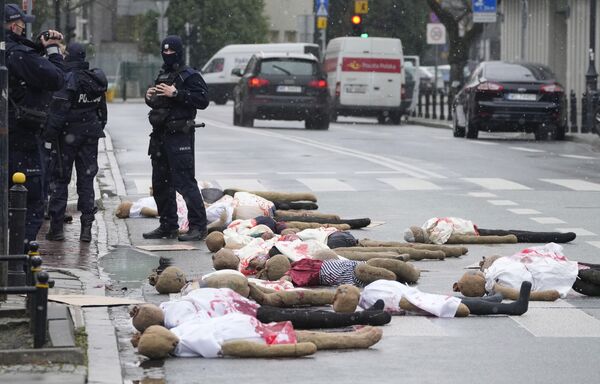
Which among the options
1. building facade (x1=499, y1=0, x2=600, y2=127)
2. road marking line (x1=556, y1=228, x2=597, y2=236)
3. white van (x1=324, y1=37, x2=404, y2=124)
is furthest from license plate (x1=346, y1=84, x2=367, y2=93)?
road marking line (x1=556, y1=228, x2=597, y2=236)

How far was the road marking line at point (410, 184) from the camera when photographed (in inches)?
771

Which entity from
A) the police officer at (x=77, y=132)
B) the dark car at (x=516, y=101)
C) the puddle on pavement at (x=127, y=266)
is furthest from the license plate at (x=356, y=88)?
the puddle on pavement at (x=127, y=266)

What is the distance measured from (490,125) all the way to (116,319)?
75.2 ft

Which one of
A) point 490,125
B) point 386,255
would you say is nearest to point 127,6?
point 490,125

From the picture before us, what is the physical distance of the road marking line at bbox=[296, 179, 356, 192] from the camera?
19422 millimetres

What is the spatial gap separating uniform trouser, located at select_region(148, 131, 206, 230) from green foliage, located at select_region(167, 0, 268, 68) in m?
71.3

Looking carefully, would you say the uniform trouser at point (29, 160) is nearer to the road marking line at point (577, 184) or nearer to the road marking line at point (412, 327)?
the road marking line at point (412, 327)

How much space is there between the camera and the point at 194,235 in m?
14.2

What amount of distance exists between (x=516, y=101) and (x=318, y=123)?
23.3 ft

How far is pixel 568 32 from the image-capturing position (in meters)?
43.6

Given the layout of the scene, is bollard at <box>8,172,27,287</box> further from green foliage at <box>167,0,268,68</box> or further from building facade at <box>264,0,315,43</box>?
building facade at <box>264,0,315,43</box>

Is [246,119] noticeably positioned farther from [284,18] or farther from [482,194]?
[284,18]

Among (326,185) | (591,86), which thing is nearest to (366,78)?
(591,86)

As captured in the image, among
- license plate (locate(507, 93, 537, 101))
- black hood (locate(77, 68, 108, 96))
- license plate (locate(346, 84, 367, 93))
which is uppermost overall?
black hood (locate(77, 68, 108, 96))
